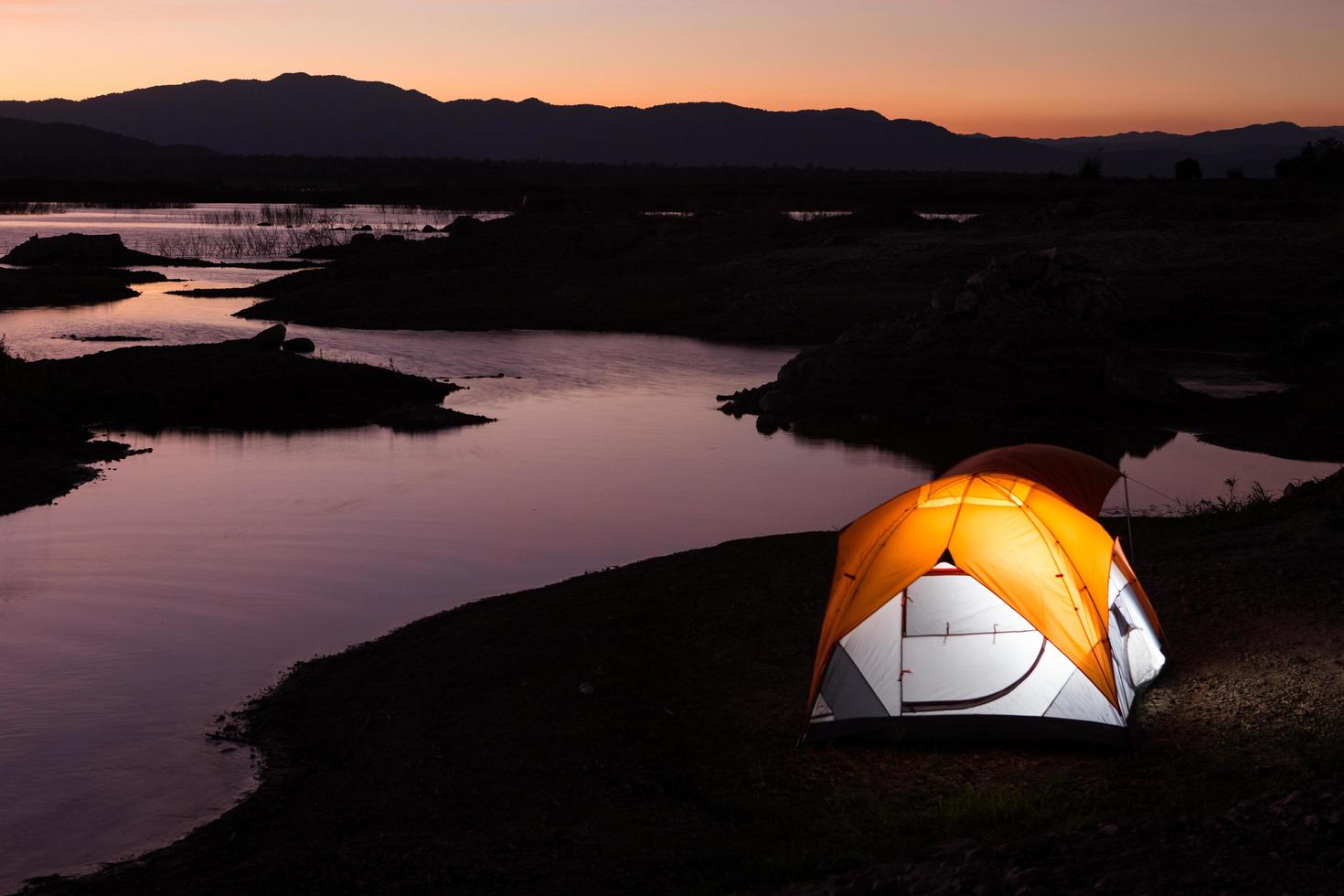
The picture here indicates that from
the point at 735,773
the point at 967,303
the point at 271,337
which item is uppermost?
the point at 967,303

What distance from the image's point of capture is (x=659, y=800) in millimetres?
6766

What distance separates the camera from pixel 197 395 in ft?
64.9

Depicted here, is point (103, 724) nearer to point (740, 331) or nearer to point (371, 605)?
point (371, 605)

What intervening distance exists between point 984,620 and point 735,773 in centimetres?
198

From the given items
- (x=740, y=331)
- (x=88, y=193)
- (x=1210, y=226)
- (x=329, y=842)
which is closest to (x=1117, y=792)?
(x=329, y=842)

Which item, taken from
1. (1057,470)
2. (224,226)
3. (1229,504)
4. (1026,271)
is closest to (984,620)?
(1057,470)

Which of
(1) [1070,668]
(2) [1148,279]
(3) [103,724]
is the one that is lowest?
(3) [103,724]

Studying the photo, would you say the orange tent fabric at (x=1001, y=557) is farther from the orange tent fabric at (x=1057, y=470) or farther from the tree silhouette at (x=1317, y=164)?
the tree silhouette at (x=1317, y=164)

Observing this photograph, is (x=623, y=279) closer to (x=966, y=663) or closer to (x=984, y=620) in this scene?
(x=984, y=620)

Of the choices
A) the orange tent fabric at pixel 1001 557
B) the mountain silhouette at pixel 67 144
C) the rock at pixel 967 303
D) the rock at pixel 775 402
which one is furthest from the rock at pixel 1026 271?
the mountain silhouette at pixel 67 144

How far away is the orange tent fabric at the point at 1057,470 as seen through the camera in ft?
27.7

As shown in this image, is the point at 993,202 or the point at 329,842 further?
the point at 993,202

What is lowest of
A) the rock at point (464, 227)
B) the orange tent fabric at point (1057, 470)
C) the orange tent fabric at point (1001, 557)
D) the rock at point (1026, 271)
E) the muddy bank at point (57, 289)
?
the orange tent fabric at point (1001, 557)

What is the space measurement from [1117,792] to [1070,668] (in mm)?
1250
